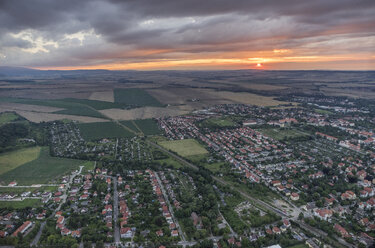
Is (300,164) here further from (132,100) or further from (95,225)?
(132,100)

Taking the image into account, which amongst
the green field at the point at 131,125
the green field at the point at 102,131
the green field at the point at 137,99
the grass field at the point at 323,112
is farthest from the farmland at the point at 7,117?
the grass field at the point at 323,112

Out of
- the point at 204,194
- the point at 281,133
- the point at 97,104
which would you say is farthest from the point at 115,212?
the point at 97,104

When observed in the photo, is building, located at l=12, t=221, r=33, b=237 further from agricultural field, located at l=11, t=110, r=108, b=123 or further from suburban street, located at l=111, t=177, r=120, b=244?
agricultural field, located at l=11, t=110, r=108, b=123

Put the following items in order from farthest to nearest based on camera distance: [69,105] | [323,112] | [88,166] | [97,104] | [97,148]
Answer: [97,104]
[69,105]
[323,112]
[97,148]
[88,166]

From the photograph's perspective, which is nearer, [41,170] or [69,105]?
[41,170]

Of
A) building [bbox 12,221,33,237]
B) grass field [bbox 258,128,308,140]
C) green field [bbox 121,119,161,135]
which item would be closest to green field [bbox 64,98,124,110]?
green field [bbox 121,119,161,135]

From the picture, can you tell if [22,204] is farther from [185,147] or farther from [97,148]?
[185,147]

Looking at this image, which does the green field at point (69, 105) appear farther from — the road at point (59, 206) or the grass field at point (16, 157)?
the road at point (59, 206)

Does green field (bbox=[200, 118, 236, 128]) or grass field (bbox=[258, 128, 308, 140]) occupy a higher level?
green field (bbox=[200, 118, 236, 128])
